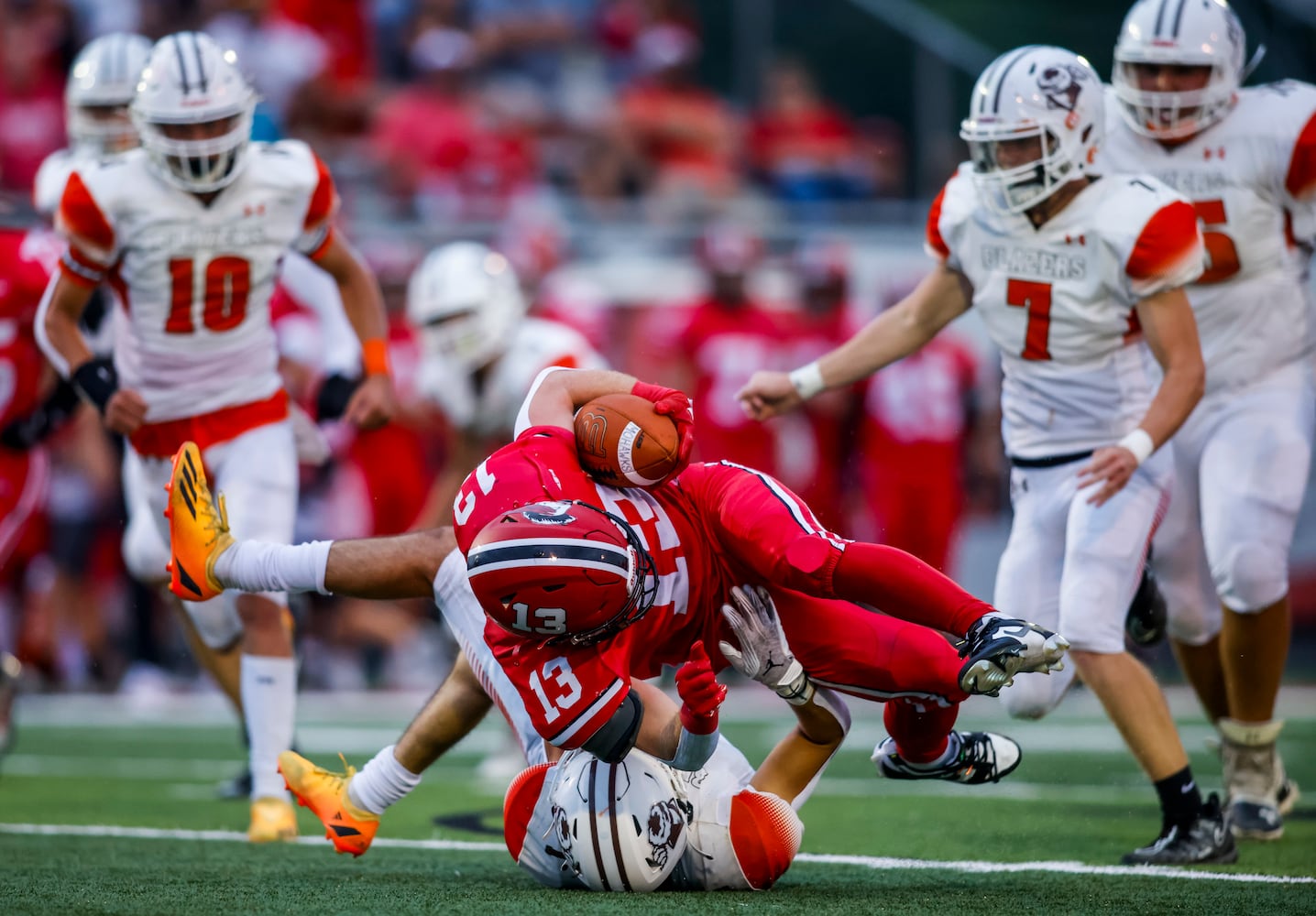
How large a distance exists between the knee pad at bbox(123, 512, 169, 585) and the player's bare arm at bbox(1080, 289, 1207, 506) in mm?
2844

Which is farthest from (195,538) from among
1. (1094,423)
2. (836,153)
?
(836,153)

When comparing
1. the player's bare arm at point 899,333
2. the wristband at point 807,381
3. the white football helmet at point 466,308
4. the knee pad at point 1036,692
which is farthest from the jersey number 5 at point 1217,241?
the white football helmet at point 466,308

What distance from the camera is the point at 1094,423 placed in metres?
4.59

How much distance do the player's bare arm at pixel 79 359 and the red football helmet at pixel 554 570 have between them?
2019mm

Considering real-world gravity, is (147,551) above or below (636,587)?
below

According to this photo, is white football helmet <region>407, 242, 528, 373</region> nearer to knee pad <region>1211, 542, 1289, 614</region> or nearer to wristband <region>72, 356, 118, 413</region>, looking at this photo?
wristband <region>72, 356, 118, 413</region>

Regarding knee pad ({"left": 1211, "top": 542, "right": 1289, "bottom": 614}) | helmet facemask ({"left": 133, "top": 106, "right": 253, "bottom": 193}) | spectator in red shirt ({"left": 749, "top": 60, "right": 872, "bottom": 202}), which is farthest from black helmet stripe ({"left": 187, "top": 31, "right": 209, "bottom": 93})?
spectator in red shirt ({"left": 749, "top": 60, "right": 872, "bottom": 202})

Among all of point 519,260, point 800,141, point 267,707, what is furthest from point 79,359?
point 800,141

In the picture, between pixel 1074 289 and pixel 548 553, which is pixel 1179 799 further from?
pixel 548 553

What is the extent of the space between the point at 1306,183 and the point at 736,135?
6458mm

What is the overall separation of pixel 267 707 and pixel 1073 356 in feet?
7.69

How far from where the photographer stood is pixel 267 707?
16.2ft

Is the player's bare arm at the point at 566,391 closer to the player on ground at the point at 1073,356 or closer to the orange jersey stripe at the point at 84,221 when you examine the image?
the player on ground at the point at 1073,356

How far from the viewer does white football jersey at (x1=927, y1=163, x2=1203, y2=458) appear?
4.37 meters
